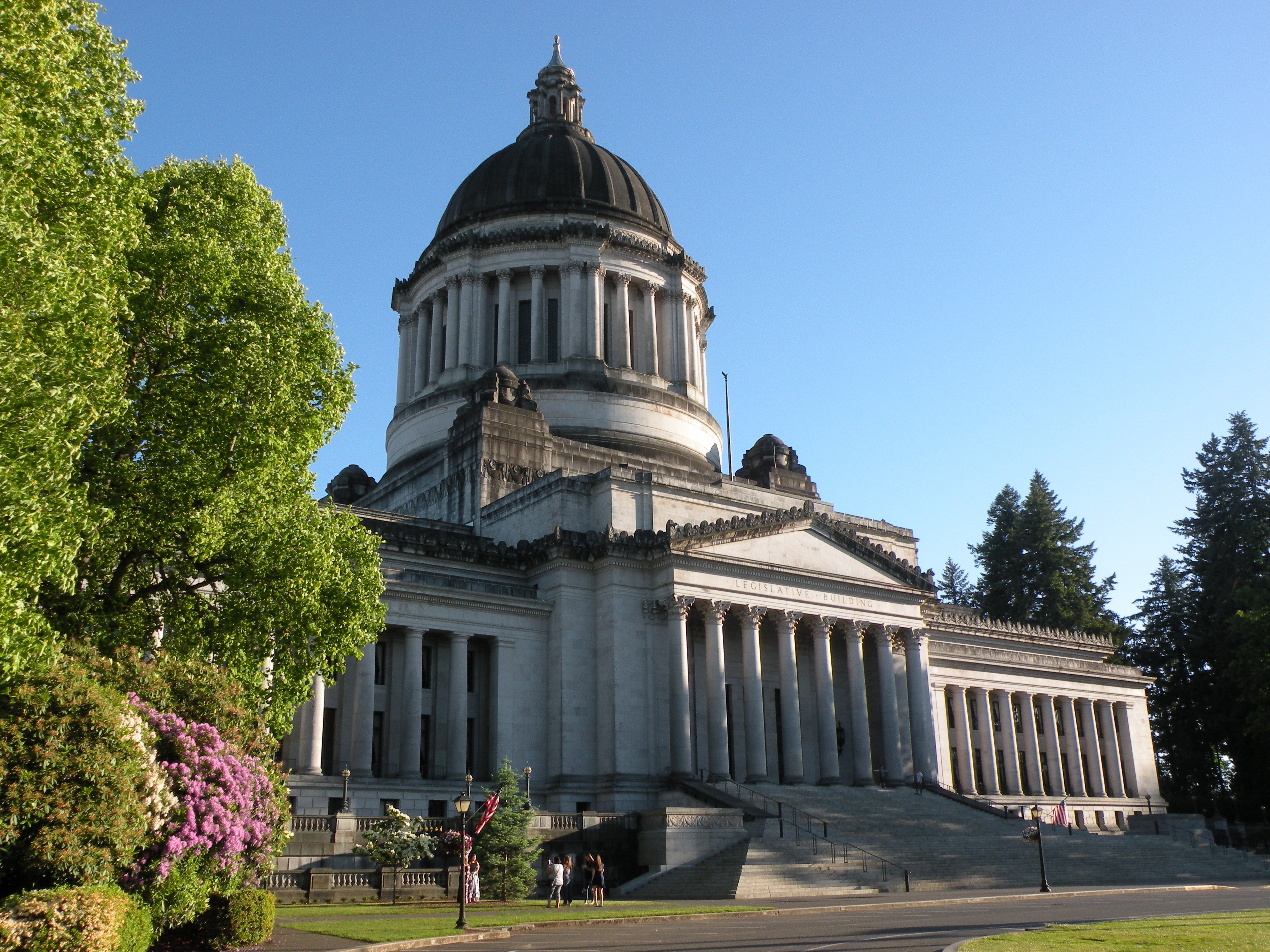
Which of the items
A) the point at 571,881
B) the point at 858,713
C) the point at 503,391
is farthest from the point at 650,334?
the point at 571,881

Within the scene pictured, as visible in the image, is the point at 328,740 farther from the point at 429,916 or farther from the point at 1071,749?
the point at 1071,749

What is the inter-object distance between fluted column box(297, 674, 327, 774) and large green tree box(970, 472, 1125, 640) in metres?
58.6

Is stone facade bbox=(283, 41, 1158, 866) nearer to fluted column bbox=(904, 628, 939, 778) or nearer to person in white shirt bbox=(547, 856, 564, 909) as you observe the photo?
fluted column bbox=(904, 628, 939, 778)

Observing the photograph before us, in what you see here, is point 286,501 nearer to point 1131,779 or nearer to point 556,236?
point 556,236

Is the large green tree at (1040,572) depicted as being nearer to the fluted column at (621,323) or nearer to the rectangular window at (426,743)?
the fluted column at (621,323)

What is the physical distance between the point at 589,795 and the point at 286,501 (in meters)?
25.0

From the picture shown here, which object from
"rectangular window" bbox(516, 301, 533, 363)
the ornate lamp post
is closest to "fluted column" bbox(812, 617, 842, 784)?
the ornate lamp post

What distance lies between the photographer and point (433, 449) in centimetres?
6456

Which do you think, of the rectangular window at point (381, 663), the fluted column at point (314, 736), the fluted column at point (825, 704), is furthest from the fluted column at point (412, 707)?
the fluted column at point (825, 704)

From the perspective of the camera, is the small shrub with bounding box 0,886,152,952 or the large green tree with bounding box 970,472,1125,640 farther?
the large green tree with bounding box 970,472,1125,640

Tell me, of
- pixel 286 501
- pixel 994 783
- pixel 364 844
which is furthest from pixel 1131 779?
pixel 286 501

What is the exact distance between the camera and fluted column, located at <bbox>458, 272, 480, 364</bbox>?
6669 centimetres

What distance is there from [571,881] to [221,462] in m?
20.7

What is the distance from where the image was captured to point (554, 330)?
67.8m
